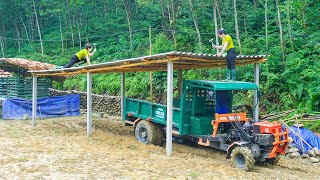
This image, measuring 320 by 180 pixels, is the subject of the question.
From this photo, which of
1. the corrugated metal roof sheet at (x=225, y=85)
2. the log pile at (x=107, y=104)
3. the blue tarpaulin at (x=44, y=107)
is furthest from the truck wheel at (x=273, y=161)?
the blue tarpaulin at (x=44, y=107)

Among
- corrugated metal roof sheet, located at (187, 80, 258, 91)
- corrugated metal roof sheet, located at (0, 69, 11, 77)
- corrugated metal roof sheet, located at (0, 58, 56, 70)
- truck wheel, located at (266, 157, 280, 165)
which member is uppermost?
corrugated metal roof sheet, located at (0, 58, 56, 70)

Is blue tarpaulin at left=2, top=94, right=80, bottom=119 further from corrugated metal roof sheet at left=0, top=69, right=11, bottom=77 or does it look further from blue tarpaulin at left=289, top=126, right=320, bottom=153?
blue tarpaulin at left=289, top=126, right=320, bottom=153

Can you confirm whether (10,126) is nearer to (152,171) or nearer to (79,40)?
(152,171)

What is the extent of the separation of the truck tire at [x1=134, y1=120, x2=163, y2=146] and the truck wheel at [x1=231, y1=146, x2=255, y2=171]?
11.1 feet

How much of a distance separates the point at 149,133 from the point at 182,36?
39.8 feet

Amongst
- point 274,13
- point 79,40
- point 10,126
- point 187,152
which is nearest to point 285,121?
point 187,152

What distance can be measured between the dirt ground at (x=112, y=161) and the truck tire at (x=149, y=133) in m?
0.37

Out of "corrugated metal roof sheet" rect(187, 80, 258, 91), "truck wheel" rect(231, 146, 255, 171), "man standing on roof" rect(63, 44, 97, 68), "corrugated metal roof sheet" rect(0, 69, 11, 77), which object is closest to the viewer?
"truck wheel" rect(231, 146, 255, 171)

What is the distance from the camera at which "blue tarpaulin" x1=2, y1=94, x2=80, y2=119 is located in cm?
1839

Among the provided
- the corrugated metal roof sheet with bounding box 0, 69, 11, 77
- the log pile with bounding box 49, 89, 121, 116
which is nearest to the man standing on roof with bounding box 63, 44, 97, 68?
the log pile with bounding box 49, 89, 121, 116

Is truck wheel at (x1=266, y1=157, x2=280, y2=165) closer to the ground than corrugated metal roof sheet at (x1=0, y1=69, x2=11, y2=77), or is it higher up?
closer to the ground

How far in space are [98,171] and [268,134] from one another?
13.7 ft

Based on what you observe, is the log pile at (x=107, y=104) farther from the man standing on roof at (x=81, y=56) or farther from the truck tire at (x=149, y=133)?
the truck tire at (x=149, y=133)

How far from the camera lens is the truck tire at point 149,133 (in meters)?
11.7
